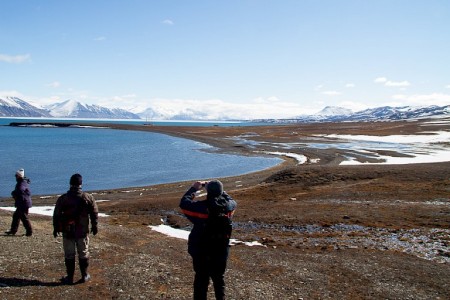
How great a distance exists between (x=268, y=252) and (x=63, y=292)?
8691 millimetres

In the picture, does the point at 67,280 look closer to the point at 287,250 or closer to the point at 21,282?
the point at 21,282

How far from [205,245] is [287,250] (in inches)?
390

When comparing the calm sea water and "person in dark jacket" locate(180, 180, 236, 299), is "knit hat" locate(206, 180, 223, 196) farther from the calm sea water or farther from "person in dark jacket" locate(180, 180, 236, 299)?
the calm sea water

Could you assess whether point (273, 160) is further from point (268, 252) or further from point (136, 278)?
point (136, 278)

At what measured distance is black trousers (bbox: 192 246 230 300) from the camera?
305 inches

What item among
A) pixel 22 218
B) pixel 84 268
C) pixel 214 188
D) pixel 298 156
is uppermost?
pixel 214 188

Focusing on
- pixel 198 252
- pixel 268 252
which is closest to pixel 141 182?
pixel 268 252

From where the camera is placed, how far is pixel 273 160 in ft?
210

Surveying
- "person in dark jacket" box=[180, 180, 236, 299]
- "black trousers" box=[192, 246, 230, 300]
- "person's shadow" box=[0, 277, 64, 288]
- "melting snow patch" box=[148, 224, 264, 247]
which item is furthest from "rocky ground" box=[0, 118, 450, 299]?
"person in dark jacket" box=[180, 180, 236, 299]

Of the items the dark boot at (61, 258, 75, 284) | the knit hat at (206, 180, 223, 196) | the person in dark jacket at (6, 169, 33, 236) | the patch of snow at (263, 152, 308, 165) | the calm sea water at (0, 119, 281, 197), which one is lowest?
the calm sea water at (0, 119, 281, 197)

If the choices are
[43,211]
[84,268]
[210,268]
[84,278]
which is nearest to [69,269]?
[84,268]

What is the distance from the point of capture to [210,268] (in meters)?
7.87

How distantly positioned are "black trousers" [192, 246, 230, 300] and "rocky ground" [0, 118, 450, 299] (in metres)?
2.55

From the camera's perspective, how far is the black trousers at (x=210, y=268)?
7.76m
